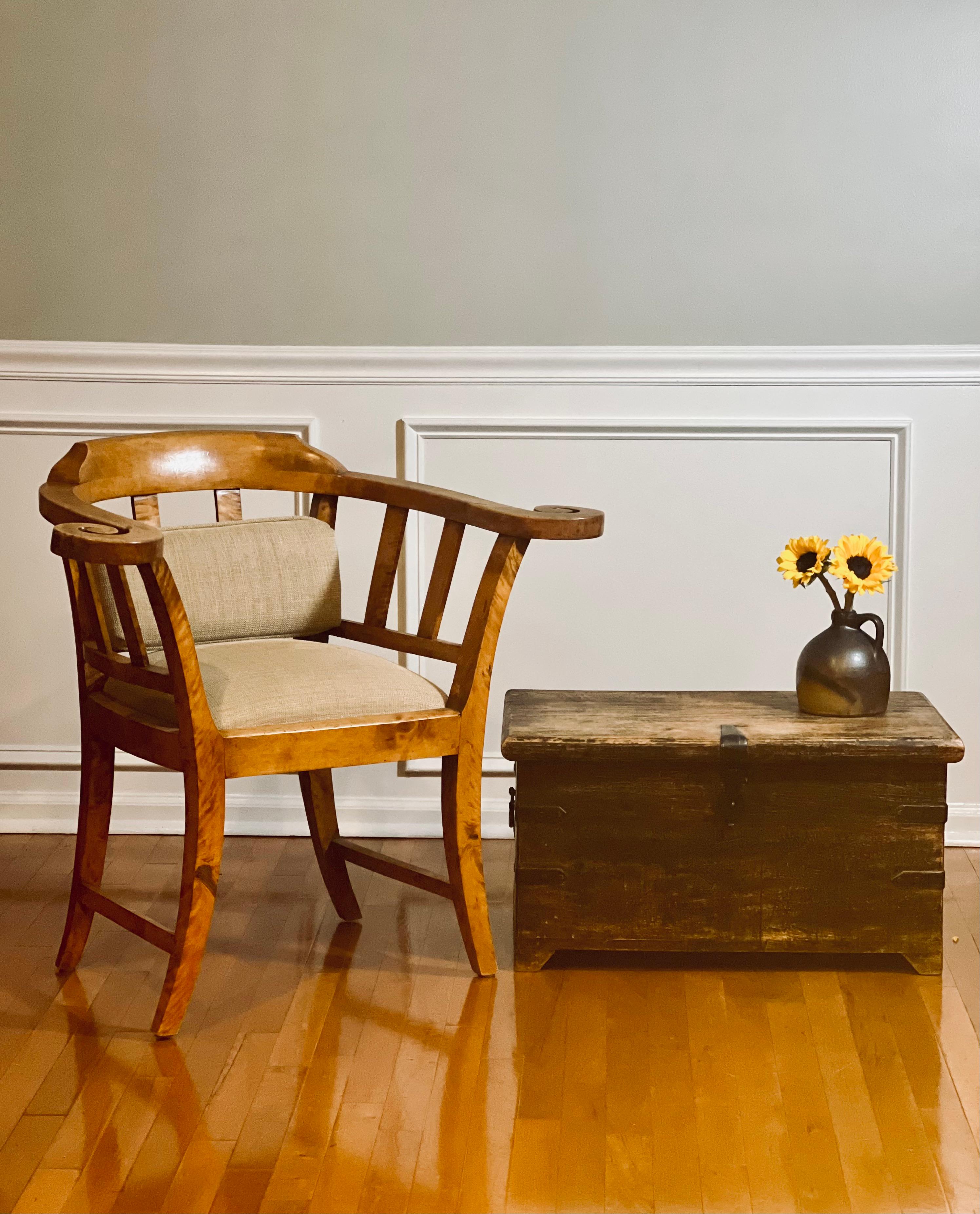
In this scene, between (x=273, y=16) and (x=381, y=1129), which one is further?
(x=273, y=16)

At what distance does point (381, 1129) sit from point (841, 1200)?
0.56m

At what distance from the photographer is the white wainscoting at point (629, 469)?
2.68 m

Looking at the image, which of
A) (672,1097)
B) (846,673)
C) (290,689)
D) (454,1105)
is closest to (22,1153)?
(454,1105)

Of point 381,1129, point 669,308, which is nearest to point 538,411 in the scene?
point 669,308

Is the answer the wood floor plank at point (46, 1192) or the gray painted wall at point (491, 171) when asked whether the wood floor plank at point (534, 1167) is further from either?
the gray painted wall at point (491, 171)

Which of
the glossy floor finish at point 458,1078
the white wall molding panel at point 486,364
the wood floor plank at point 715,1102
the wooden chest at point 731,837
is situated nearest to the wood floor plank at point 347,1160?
the glossy floor finish at point 458,1078

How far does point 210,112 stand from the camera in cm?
266

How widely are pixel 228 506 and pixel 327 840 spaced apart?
0.61 metres

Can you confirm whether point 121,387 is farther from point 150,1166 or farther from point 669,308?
point 150,1166

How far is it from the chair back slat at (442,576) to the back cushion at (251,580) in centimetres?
22

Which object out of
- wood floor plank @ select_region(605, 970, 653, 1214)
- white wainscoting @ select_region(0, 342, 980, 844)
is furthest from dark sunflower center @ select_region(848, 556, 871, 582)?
wood floor plank @ select_region(605, 970, 653, 1214)

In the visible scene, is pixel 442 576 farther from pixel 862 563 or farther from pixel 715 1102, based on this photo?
pixel 715 1102

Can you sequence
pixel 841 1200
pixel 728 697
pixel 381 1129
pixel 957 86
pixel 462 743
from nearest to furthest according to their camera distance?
pixel 841 1200
pixel 381 1129
pixel 462 743
pixel 728 697
pixel 957 86

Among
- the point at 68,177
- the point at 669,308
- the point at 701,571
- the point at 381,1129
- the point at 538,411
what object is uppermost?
the point at 68,177
